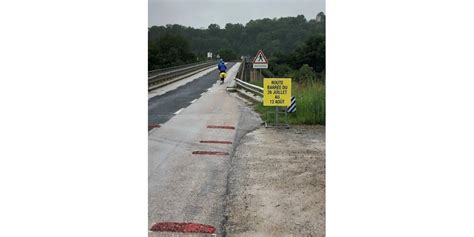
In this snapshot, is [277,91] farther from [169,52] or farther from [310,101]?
[169,52]

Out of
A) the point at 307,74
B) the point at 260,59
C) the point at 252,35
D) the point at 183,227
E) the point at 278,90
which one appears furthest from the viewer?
the point at 278,90

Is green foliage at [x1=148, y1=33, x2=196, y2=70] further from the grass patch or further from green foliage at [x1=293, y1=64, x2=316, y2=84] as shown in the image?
green foliage at [x1=293, y1=64, x2=316, y2=84]

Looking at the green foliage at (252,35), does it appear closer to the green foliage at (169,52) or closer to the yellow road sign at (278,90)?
the green foliage at (169,52)

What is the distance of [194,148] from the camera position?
14.7 ft

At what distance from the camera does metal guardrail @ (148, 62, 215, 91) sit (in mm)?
3939

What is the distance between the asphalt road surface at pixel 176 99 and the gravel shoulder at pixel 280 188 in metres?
0.72

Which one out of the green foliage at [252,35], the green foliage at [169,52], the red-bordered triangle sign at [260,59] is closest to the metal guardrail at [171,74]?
the green foliage at [169,52]

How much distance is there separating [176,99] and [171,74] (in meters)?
0.23

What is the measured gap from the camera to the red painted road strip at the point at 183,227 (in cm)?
366

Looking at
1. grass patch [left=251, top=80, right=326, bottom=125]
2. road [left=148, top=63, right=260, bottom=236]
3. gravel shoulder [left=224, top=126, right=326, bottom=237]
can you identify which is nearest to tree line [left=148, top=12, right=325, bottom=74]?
grass patch [left=251, top=80, right=326, bottom=125]

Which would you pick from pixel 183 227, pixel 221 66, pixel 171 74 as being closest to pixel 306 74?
pixel 221 66

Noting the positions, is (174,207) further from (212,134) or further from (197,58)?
(197,58)

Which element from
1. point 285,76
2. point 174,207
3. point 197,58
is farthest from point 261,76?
point 174,207
